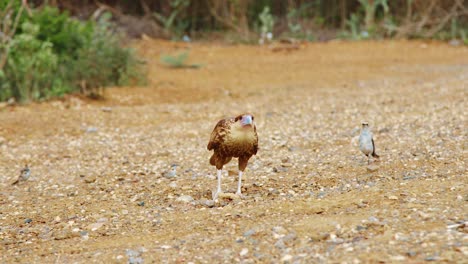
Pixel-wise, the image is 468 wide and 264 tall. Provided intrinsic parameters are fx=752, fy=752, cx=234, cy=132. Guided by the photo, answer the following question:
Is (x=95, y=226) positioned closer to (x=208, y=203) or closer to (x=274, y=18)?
(x=208, y=203)

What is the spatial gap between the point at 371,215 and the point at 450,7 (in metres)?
15.3

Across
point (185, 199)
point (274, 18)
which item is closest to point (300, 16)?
point (274, 18)

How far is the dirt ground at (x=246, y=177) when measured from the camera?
14.6 ft

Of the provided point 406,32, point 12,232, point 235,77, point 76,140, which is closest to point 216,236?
point 12,232

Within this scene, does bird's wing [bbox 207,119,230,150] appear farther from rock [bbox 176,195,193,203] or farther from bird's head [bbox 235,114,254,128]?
rock [bbox 176,195,193,203]

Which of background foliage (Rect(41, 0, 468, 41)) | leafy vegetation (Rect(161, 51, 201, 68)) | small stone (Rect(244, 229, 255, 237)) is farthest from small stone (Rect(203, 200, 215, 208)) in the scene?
background foliage (Rect(41, 0, 468, 41))

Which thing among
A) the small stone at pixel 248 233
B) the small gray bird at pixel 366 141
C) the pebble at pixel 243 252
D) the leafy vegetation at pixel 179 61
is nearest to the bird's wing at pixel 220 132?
the small stone at pixel 248 233

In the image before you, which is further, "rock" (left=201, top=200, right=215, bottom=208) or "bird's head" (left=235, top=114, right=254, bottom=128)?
"rock" (left=201, top=200, right=215, bottom=208)

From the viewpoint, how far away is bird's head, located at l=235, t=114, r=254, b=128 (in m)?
5.05

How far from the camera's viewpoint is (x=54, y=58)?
35.7 ft

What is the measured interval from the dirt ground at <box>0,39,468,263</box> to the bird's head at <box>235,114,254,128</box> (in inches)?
23.3

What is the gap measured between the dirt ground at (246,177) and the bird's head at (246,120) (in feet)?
A: 1.94

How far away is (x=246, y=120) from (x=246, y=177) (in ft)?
4.62

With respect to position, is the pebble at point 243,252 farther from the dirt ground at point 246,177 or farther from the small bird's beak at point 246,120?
the small bird's beak at point 246,120
